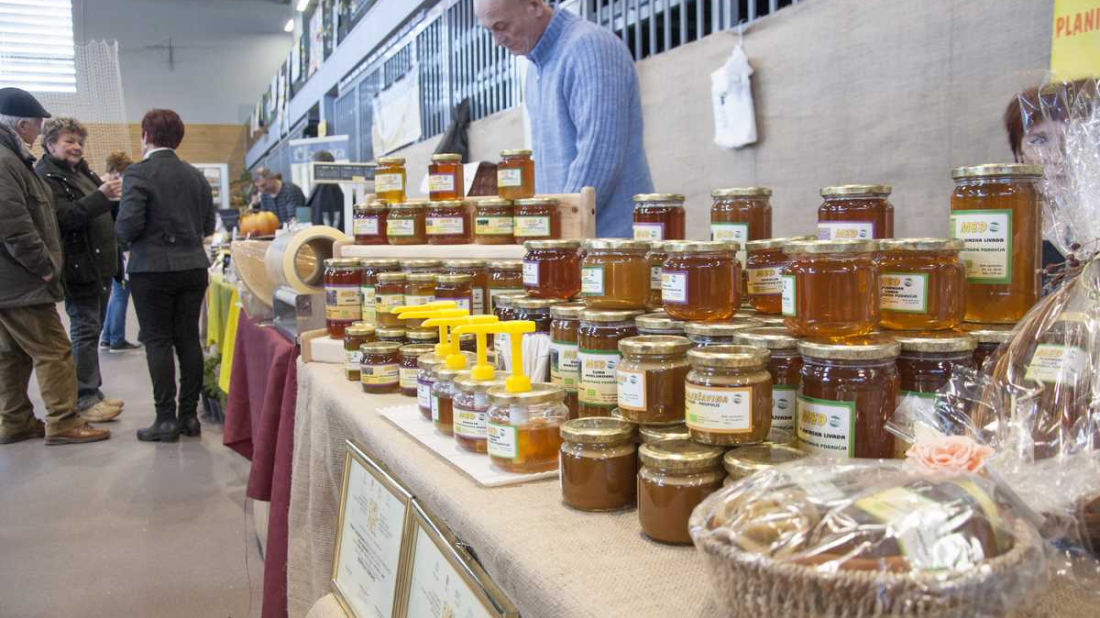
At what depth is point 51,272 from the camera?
397 cm

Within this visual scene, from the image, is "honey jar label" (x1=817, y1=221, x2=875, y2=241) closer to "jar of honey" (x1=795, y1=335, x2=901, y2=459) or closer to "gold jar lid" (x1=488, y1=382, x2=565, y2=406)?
"jar of honey" (x1=795, y1=335, x2=901, y2=459)

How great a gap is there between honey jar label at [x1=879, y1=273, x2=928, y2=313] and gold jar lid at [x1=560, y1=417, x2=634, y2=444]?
1.10ft

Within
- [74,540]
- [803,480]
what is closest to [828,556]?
[803,480]

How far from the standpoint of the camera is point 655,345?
0.98 m

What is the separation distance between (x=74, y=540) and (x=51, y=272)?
150cm

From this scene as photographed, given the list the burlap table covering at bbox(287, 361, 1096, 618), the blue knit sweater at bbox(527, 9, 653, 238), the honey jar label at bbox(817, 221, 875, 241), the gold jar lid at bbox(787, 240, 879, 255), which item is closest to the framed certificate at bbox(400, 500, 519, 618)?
the burlap table covering at bbox(287, 361, 1096, 618)

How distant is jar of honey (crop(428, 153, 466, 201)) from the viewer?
2.09 meters

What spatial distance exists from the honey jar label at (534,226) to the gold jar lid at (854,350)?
1018mm

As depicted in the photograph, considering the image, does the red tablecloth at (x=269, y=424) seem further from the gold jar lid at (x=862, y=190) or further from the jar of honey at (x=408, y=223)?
the gold jar lid at (x=862, y=190)

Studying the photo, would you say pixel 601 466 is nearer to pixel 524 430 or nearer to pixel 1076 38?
pixel 524 430

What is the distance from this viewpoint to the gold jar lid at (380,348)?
5.77 ft

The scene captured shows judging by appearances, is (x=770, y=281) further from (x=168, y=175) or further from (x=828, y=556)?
(x=168, y=175)

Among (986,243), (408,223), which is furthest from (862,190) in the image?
(408,223)

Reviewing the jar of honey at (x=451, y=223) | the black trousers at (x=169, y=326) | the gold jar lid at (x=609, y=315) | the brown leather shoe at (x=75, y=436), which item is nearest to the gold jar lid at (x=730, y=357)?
the gold jar lid at (x=609, y=315)
